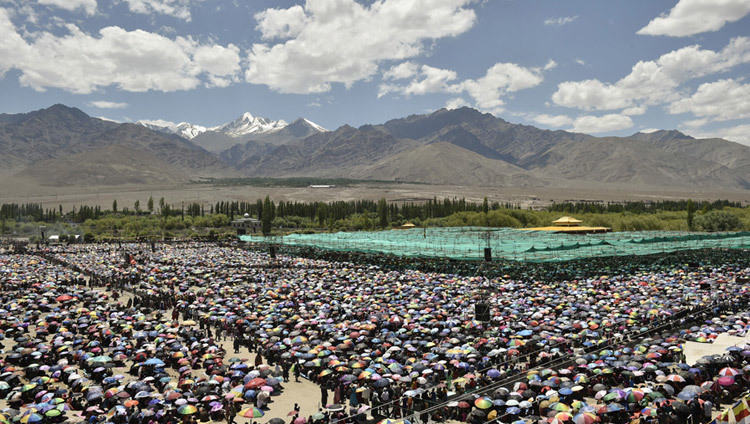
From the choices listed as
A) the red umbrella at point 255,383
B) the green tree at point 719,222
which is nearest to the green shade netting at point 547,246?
the green tree at point 719,222

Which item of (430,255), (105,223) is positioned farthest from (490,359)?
(105,223)

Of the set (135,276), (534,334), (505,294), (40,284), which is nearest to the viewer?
(534,334)

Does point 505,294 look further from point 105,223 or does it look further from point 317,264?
point 105,223

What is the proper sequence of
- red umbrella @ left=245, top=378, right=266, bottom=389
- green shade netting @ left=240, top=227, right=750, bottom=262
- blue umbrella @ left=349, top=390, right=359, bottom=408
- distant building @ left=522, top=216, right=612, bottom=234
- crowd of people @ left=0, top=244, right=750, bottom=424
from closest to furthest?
crowd of people @ left=0, top=244, right=750, bottom=424 → blue umbrella @ left=349, top=390, right=359, bottom=408 → red umbrella @ left=245, top=378, right=266, bottom=389 → green shade netting @ left=240, top=227, right=750, bottom=262 → distant building @ left=522, top=216, right=612, bottom=234

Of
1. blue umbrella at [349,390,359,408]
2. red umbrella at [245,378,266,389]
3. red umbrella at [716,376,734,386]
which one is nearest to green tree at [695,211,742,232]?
red umbrella at [716,376,734,386]

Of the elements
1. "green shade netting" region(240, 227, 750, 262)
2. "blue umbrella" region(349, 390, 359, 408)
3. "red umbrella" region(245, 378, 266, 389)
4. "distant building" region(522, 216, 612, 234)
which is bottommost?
"blue umbrella" region(349, 390, 359, 408)

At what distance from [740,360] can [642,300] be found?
11.8 metres

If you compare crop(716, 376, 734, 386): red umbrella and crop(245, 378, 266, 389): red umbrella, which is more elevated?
crop(716, 376, 734, 386): red umbrella

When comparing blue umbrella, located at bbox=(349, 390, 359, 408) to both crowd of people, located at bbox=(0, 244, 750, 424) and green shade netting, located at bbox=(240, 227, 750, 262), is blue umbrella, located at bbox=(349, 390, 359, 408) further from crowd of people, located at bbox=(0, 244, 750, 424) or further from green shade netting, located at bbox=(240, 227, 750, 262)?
green shade netting, located at bbox=(240, 227, 750, 262)

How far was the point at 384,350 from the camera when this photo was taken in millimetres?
24453

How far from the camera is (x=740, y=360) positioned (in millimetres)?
22031

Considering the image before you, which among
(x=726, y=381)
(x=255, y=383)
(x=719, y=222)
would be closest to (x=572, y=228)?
(x=719, y=222)

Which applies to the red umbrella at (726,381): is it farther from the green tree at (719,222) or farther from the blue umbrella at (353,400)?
the green tree at (719,222)

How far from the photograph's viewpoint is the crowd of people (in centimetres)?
1822
